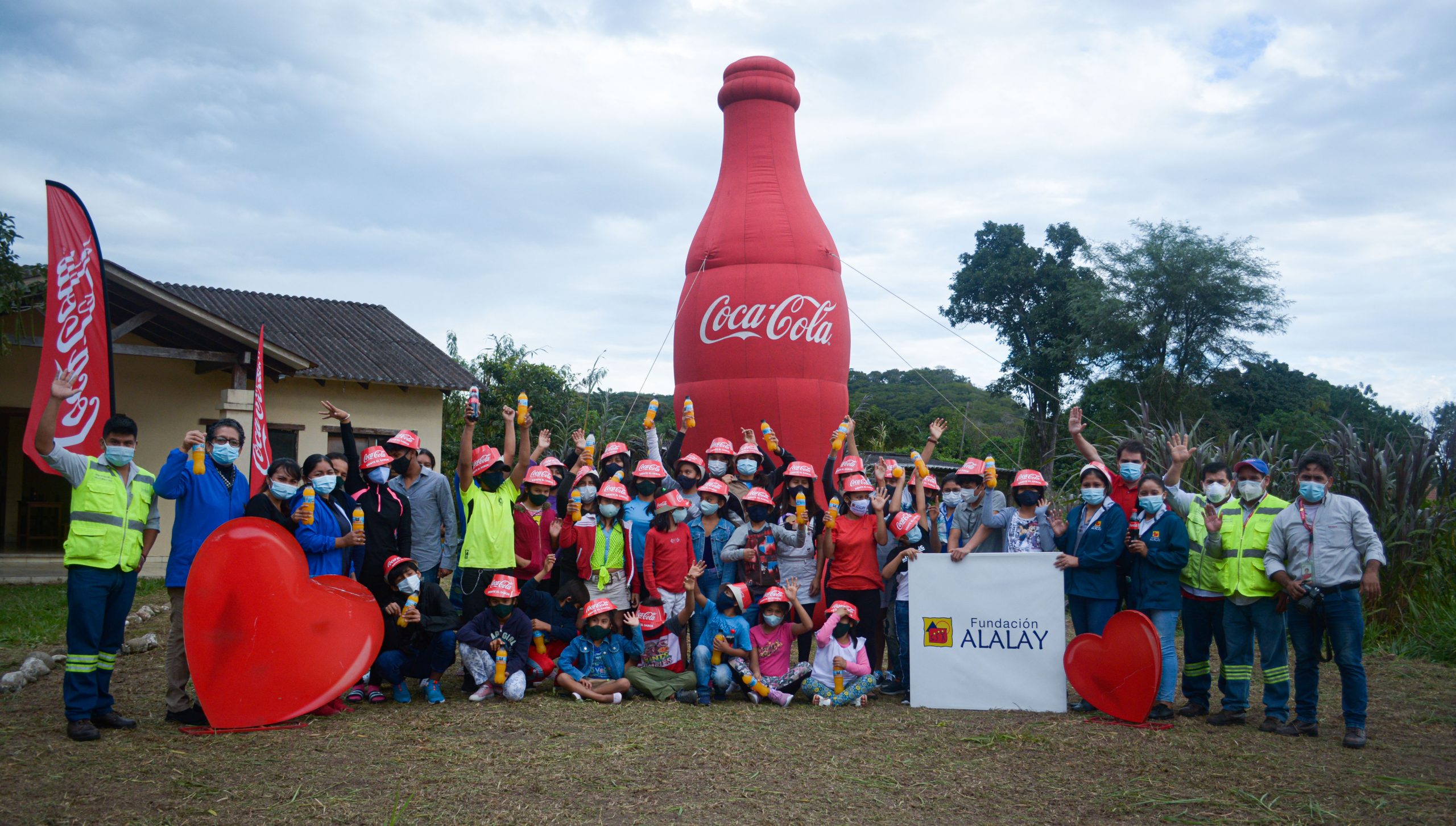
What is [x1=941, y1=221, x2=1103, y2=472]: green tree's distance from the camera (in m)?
34.5

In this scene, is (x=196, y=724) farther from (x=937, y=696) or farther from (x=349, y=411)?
(x=349, y=411)

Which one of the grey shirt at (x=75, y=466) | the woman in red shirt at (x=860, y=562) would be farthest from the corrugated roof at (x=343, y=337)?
the woman in red shirt at (x=860, y=562)

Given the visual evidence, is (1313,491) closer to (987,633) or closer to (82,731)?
(987,633)

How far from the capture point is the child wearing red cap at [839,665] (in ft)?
21.5

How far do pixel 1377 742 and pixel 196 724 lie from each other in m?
7.03

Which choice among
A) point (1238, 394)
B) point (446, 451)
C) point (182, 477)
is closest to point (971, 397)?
point (1238, 394)

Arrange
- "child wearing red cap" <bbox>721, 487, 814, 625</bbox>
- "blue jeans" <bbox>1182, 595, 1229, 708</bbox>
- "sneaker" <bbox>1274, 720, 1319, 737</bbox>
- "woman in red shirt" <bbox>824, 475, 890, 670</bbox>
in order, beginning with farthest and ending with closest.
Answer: "child wearing red cap" <bbox>721, 487, 814, 625</bbox> → "woman in red shirt" <bbox>824, 475, 890, 670</bbox> → "blue jeans" <bbox>1182, 595, 1229, 708</bbox> → "sneaker" <bbox>1274, 720, 1319, 737</bbox>

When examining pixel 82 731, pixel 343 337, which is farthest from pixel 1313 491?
pixel 343 337

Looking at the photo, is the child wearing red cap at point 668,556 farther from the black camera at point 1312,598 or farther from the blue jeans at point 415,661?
the black camera at point 1312,598

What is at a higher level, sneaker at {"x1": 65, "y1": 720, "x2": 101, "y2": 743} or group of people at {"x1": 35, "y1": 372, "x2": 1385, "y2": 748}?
group of people at {"x1": 35, "y1": 372, "x2": 1385, "y2": 748}

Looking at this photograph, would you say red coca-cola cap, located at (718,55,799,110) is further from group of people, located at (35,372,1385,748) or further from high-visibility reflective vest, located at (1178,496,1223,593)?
high-visibility reflective vest, located at (1178,496,1223,593)

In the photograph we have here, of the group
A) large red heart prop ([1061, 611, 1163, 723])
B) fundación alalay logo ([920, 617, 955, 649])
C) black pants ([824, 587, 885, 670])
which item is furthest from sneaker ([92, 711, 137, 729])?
large red heart prop ([1061, 611, 1163, 723])

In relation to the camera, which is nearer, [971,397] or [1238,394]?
[1238,394]

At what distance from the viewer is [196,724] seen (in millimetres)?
5609
